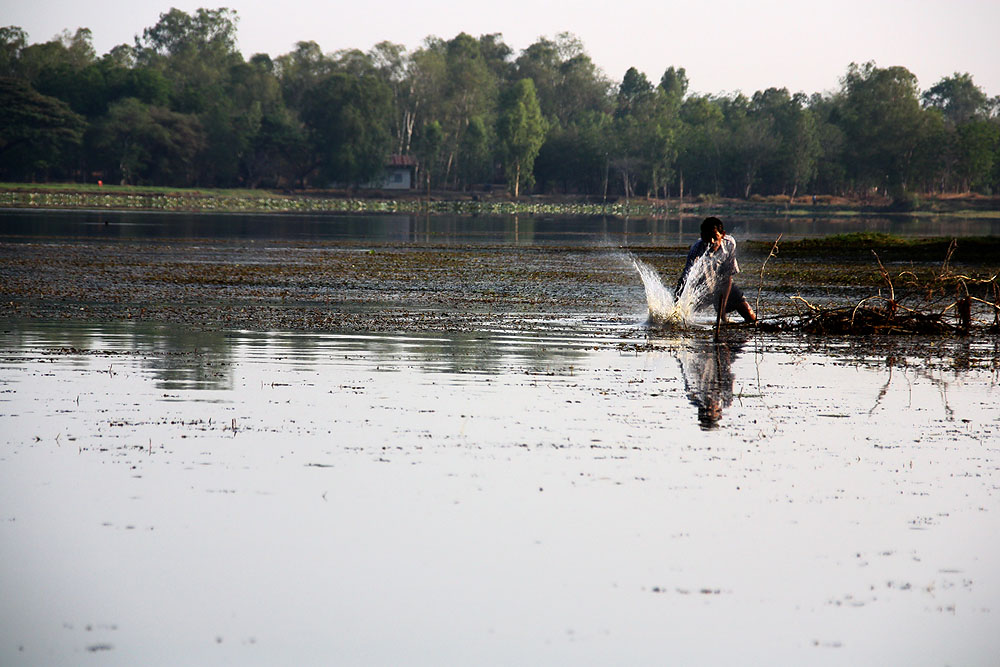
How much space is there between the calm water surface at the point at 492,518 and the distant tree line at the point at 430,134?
367 feet

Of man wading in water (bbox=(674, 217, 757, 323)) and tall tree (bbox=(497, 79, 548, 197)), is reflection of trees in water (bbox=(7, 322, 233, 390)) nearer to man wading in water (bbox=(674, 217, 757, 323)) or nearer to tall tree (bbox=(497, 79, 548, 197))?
man wading in water (bbox=(674, 217, 757, 323))

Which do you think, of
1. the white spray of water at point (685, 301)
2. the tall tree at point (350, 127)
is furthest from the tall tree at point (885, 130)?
→ the white spray of water at point (685, 301)

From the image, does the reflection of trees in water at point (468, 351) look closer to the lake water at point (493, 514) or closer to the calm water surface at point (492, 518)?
the lake water at point (493, 514)

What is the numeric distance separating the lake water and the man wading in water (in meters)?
3.80

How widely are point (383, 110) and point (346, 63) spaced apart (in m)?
34.6

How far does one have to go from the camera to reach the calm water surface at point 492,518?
18.9 feet

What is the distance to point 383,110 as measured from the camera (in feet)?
412

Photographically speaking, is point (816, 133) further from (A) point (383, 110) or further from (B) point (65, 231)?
(B) point (65, 231)

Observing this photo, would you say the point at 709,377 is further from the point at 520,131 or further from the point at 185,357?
the point at 520,131

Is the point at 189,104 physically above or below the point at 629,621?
above

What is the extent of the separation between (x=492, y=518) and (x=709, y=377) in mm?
6311

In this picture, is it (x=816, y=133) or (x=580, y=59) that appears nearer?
(x=816, y=133)

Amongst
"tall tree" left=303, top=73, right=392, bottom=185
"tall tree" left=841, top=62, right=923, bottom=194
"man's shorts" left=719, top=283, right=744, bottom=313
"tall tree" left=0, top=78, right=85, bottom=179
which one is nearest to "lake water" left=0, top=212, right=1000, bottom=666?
"man's shorts" left=719, top=283, right=744, bottom=313

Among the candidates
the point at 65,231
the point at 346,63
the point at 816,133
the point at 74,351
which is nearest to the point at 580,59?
the point at 346,63
